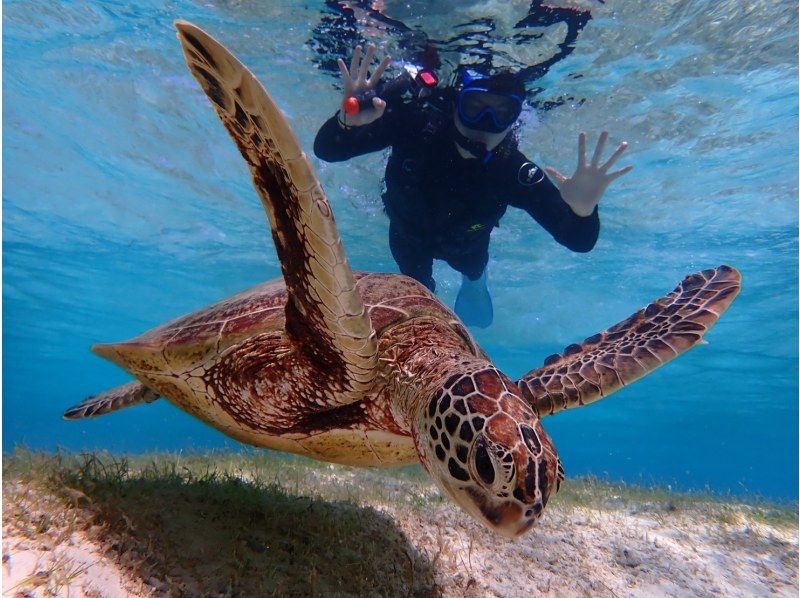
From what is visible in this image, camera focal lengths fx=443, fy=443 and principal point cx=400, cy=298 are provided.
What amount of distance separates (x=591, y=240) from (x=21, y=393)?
116 meters

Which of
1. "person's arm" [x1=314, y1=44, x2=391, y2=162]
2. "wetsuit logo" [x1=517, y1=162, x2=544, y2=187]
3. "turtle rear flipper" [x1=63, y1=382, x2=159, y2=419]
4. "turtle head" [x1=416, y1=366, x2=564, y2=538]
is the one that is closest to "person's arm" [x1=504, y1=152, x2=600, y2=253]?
"wetsuit logo" [x1=517, y1=162, x2=544, y2=187]

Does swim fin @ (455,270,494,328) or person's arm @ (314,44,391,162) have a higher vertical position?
person's arm @ (314,44,391,162)

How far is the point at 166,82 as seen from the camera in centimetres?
1098

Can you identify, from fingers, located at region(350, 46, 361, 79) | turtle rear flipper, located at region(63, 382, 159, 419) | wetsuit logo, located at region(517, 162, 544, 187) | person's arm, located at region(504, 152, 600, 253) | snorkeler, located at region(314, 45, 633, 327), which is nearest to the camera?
turtle rear flipper, located at region(63, 382, 159, 419)

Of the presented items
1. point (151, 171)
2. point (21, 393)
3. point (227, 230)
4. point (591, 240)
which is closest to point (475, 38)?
point (591, 240)

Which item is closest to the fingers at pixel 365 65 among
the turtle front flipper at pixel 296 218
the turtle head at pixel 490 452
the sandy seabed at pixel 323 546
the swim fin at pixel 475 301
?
the turtle front flipper at pixel 296 218

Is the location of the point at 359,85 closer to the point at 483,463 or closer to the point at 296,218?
the point at 296,218

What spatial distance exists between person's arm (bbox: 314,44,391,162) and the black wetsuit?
0.05ft

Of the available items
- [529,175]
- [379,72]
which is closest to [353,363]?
[379,72]

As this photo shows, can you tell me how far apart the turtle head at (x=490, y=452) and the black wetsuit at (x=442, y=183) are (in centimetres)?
505

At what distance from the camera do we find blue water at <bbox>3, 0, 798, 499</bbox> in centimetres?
831

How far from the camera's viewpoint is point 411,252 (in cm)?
852

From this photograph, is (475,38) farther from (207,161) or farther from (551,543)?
(207,161)

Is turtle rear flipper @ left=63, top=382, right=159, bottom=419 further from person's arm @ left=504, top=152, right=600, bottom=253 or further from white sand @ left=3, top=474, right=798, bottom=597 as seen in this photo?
person's arm @ left=504, top=152, right=600, bottom=253
